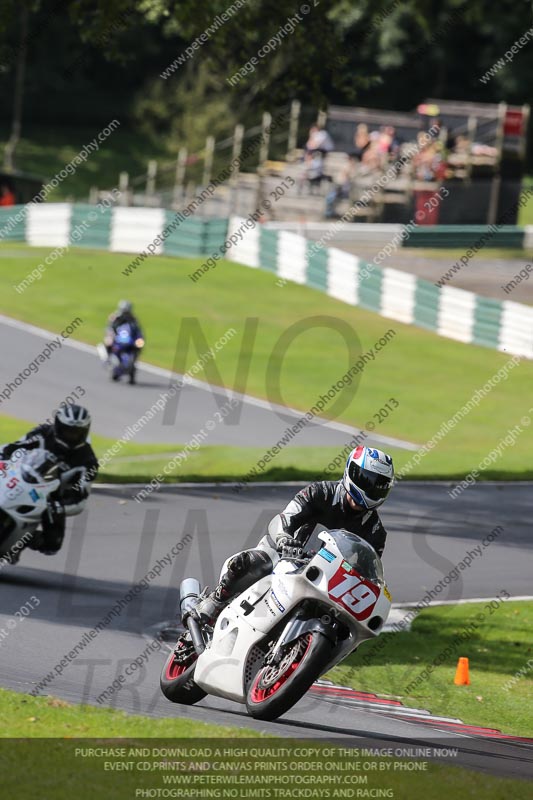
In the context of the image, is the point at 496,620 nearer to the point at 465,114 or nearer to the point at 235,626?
the point at 235,626

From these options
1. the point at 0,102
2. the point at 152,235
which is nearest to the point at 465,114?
the point at 152,235

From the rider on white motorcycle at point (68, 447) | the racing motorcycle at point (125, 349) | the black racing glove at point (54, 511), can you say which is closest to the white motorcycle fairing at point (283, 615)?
the black racing glove at point (54, 511)

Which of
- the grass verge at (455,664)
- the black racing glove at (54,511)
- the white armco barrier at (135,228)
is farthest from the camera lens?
the white armco barrier at (135,228)

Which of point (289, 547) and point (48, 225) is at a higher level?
point (289, 547)

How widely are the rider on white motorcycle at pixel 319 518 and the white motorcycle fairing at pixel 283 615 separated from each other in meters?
0.17

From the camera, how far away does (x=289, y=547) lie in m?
8.45

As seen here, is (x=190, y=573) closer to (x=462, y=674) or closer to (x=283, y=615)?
(x=462, y=674)

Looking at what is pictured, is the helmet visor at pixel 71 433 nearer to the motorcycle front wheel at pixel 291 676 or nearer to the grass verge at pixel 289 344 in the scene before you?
the motorcycle front wheel at pixel 291 676

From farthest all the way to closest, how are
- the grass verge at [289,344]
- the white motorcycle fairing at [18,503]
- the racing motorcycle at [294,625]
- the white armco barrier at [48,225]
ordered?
the white armco barrier at [48,225]
the grass verge at [289,344]
the white motorcycle fairing at [18,503]
the racing motorcycle at [294,625]

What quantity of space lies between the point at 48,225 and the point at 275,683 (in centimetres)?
3467

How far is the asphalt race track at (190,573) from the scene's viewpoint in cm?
888

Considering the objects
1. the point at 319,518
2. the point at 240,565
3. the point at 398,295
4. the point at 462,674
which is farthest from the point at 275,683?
the point at 398,295

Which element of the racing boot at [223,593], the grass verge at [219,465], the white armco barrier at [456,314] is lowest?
the white armco barrier at [456,314]

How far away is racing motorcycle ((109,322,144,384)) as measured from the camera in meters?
27.5
